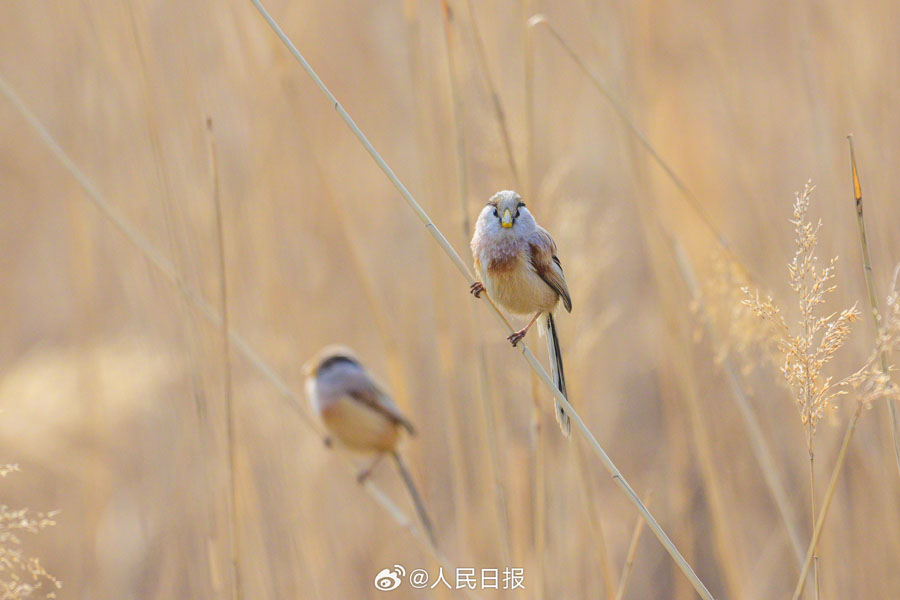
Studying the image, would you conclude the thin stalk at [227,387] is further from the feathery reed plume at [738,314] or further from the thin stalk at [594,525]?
the feathery reed plume at [738,314]

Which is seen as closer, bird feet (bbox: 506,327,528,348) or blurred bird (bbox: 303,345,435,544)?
bird feet (bbox: 506,327,528,348)

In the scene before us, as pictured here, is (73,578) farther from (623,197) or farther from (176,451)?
(623,197)

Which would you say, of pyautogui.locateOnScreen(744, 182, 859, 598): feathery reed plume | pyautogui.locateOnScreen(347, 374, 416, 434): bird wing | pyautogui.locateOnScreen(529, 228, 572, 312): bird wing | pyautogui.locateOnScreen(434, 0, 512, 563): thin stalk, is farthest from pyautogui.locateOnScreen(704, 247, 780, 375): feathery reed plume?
pyautogui.locateOnScreen(347, 374, 416, 434): bird wing

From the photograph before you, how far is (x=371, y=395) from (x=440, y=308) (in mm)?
931

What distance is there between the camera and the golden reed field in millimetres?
2186

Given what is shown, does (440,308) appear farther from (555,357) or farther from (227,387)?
(227,387)

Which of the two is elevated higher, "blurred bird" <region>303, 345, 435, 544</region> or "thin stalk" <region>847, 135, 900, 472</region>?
"blurred bird" <region>303, 345, 435, 544</region>

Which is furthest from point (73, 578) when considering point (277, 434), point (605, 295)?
point (605, 295)

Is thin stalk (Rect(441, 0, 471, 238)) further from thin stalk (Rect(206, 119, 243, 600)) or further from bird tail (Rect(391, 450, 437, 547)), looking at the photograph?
bird tail (Rect(391, 450, 437, 547))

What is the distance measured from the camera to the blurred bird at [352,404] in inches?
126

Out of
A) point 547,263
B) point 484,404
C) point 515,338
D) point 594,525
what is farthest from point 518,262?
point 594,525

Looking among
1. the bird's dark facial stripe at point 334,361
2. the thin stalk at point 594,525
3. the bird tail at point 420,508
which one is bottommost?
the thin stalk at point 594,525

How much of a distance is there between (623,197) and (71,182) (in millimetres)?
2714

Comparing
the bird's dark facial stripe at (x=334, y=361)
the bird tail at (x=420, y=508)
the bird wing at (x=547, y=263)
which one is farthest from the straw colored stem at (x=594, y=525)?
the bird's dark facial stripe at (x=334, y=361)
